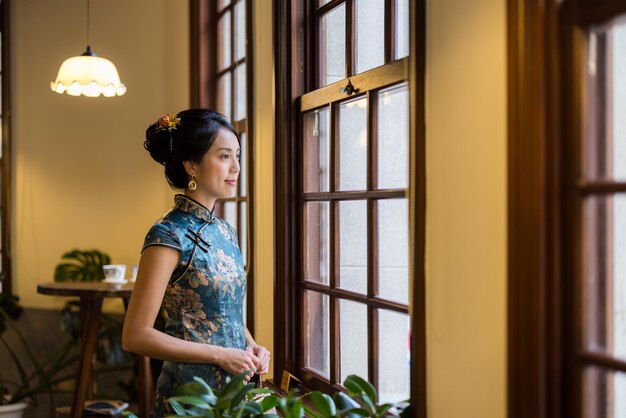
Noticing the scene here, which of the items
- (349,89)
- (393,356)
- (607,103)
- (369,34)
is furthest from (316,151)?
(607,103)

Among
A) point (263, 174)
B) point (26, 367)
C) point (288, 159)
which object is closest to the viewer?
point (288, 159)

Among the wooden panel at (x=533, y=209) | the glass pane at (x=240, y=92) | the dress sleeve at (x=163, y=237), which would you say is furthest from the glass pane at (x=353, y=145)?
the glass pane at (x=240, y=92)

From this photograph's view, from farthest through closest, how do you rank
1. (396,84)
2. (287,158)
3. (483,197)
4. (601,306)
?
(287,158)
(396,84)
(483,197)
(601,306)

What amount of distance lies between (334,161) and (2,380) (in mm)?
3567

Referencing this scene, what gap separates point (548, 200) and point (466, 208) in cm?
30

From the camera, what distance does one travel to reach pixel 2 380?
543 cm

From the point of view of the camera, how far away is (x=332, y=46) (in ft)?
9.75

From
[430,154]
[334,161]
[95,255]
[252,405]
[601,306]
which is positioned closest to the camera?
[601,306]

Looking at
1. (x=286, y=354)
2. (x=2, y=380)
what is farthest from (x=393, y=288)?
(x=2, y=380)

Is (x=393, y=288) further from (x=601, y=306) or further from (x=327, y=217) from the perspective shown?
(x=601, y=306)

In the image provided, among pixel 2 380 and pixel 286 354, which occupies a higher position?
pixel 286 354

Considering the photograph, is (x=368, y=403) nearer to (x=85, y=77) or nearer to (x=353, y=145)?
(x=353, y=145)

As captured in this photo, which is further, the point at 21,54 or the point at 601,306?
the point at 21,54

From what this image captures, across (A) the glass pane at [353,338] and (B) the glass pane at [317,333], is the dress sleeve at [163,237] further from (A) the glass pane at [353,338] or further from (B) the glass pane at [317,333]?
(B) the glass pane at [317,333]
